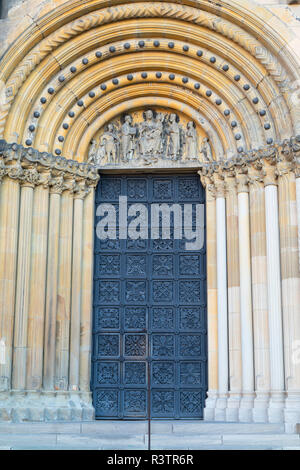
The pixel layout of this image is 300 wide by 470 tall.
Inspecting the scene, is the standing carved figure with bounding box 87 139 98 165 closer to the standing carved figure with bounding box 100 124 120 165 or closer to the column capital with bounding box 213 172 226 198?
the standing carved figure with bounding box 100 124 120 165

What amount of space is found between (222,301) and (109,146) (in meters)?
3.87

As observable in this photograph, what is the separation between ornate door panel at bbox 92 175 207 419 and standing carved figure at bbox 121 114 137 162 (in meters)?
0.67

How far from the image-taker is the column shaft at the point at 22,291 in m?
13.4

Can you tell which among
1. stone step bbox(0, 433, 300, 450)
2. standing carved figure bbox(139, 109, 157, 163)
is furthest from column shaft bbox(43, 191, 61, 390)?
stone step bbox(0, 433, 300, 450)

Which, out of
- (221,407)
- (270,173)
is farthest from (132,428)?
(270,173)

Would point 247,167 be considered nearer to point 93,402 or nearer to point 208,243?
point 208,243

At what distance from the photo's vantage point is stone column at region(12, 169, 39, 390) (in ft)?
A: 43.9

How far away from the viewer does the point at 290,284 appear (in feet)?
43.8

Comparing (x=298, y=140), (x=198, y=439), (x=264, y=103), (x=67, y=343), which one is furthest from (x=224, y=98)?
(x=198, y=439)

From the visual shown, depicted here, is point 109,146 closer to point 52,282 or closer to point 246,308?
point 52,282

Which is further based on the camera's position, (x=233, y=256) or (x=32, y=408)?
(x=233, y=256)

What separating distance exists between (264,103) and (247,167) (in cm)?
123

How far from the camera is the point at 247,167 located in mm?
14234

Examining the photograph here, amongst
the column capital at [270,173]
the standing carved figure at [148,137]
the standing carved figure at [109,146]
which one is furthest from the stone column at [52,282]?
the column capital at [270,173]
